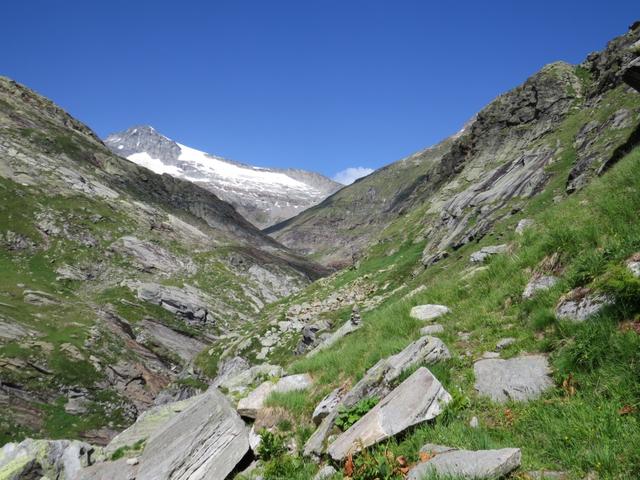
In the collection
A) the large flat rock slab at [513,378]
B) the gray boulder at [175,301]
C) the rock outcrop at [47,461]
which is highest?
the gray boulder at [175,301]

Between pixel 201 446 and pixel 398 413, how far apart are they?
520 cm

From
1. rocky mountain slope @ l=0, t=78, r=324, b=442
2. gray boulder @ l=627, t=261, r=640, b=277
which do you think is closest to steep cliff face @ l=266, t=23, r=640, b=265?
gray boulder @ l=627, t=261, r=640, b=277

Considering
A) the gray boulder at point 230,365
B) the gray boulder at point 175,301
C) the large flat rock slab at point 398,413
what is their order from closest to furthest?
the large flat rock slab at point 398,413
the gray boulder at point 230,365
the gray boulder at point 175,301

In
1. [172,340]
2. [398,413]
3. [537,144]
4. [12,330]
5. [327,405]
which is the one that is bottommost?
[398,413]

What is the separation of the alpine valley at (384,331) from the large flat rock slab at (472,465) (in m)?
0.03

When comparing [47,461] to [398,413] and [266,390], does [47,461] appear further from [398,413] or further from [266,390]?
[398,413]

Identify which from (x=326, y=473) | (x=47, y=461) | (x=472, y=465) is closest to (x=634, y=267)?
(x=472, y=465)

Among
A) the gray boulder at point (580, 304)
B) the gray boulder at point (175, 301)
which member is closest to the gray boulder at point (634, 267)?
the gray boulder at point (580, 304)

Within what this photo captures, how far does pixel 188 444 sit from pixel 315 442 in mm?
3602

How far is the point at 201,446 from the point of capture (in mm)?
9555

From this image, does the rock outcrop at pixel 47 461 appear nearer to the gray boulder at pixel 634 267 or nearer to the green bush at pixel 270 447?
the green bush at pixel 270 447

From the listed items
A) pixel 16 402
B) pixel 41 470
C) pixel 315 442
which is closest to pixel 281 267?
pixel 16 402

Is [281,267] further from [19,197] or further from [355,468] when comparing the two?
[355,468]

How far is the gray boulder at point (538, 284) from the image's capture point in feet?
29.5
